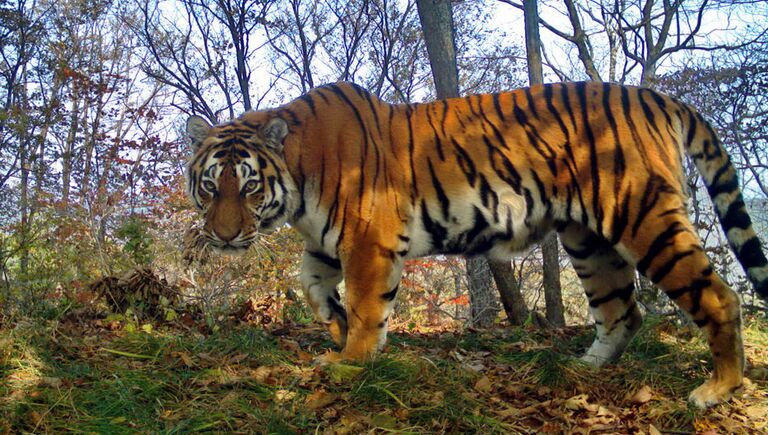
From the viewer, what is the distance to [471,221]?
4102 millimetres

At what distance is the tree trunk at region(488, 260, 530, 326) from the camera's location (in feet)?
21.5

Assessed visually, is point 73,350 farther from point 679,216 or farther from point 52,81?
point 52,81

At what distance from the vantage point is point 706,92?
1100 centimetres

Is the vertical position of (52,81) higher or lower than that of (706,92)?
higher

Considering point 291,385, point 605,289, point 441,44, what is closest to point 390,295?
point 291,385

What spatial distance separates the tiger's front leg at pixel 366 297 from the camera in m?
3.85

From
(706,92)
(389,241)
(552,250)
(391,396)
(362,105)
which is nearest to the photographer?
(391,396)

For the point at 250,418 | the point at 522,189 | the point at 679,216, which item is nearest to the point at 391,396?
the point at 250,418

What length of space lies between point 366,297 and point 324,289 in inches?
30.2

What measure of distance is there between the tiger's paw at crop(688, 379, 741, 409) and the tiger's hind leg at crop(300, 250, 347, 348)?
2.31 metres

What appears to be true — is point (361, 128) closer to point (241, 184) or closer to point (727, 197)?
point (241, 184)

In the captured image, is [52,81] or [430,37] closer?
[430,37]

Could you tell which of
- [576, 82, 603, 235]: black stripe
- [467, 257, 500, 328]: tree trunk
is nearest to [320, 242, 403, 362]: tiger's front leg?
[576, 82, 603, 235]: black stripe

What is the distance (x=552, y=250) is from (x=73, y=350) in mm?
4911
